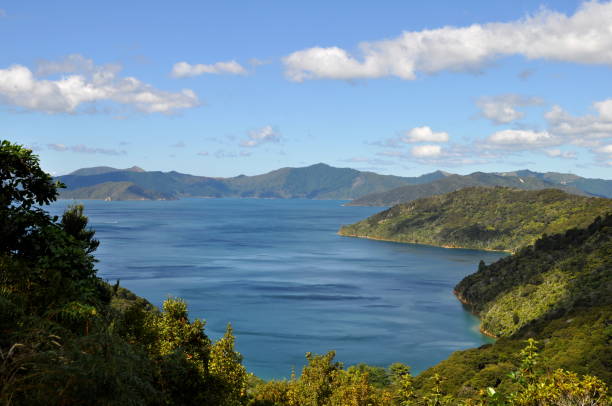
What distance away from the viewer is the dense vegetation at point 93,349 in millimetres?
9633

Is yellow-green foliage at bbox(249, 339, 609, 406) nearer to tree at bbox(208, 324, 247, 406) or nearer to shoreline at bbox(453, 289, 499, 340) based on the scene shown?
tree at bbox(208, 324, 247, 406)

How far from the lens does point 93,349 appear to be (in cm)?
1065

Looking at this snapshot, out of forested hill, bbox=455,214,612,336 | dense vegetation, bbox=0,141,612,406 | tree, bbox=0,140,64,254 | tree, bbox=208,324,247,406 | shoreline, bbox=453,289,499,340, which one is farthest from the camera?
shoreline, bbox=453,289,499,340

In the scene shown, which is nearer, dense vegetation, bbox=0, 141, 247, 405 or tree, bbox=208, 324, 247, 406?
dense vegetation, bbox=0, 141, 247, 405

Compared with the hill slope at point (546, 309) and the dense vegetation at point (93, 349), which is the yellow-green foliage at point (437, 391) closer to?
the dense vegetation at point (93, 349)

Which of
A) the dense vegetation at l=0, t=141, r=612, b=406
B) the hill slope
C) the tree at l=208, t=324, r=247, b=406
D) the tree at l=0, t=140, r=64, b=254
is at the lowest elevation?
the hill slope

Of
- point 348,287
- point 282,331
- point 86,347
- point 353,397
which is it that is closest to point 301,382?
point 353,397

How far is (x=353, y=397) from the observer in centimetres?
2991

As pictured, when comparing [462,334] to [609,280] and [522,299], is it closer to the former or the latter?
[522,299]

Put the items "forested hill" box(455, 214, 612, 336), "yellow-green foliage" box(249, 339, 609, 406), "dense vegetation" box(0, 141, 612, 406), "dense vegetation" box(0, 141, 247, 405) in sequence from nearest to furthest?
"dense vegetation" box(0, 141, 247, 405) < "dense vegetation" box(0, 141, 612, 406) < "yellow-green foliage" box(249, 339, 609, 406) < "forested hill" box(455, 214, 612, 336)

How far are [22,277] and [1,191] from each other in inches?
221

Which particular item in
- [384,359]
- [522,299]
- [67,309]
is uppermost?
[67,309]

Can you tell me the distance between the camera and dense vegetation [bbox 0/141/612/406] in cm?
963

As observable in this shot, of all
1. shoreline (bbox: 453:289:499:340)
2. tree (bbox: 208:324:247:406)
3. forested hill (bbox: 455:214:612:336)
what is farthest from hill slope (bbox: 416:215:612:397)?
tree (bbox: 208:324:247:406)
